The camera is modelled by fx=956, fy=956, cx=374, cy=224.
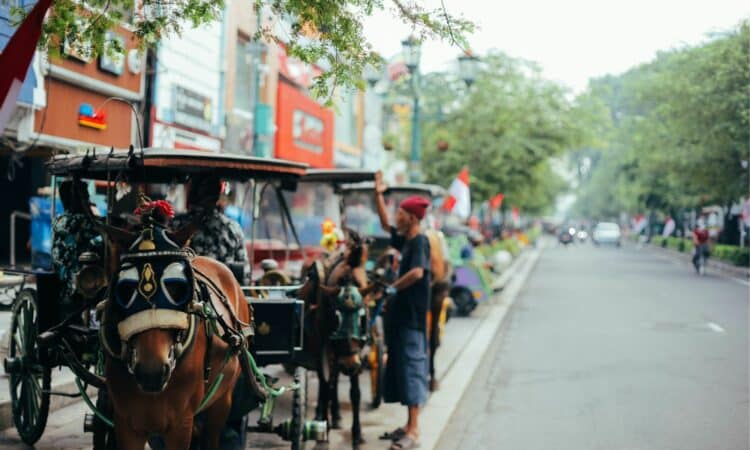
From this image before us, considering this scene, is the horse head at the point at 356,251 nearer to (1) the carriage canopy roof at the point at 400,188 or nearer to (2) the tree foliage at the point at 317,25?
(2) the tree foliage at the point at 317,25

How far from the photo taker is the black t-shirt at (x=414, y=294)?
26.0 ft

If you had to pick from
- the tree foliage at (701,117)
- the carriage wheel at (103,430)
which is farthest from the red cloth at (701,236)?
the carriage wheel at (103,430)

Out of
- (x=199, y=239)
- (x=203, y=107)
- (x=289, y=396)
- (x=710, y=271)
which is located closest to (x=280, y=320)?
(x=199, y=239)

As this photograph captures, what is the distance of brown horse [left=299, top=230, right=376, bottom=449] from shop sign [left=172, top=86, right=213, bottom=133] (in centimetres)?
1354

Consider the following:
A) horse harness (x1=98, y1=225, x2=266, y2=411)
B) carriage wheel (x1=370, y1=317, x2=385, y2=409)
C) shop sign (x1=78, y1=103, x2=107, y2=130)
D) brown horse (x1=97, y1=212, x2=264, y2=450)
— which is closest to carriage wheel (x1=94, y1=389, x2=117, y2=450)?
brown horse (x1=97, y1=212, x2=264, y2=450)

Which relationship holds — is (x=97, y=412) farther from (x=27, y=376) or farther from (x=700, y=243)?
(x=700, y=243)

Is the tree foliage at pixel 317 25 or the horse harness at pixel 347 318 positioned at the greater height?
the tree foliage at pixel 317 25

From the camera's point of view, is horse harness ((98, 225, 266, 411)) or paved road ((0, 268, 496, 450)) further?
paved road ((0, 268, 496, 450))

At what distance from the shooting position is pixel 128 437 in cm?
475

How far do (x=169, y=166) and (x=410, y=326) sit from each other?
2382mm

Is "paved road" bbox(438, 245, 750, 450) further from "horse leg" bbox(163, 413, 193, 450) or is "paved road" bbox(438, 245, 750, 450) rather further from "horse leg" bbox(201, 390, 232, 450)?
"horse leg" bbox(163, 413, 193, 450)

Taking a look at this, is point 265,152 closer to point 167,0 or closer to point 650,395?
point 650,395

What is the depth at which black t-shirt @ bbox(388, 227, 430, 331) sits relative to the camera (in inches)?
312

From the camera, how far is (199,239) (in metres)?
7.47
